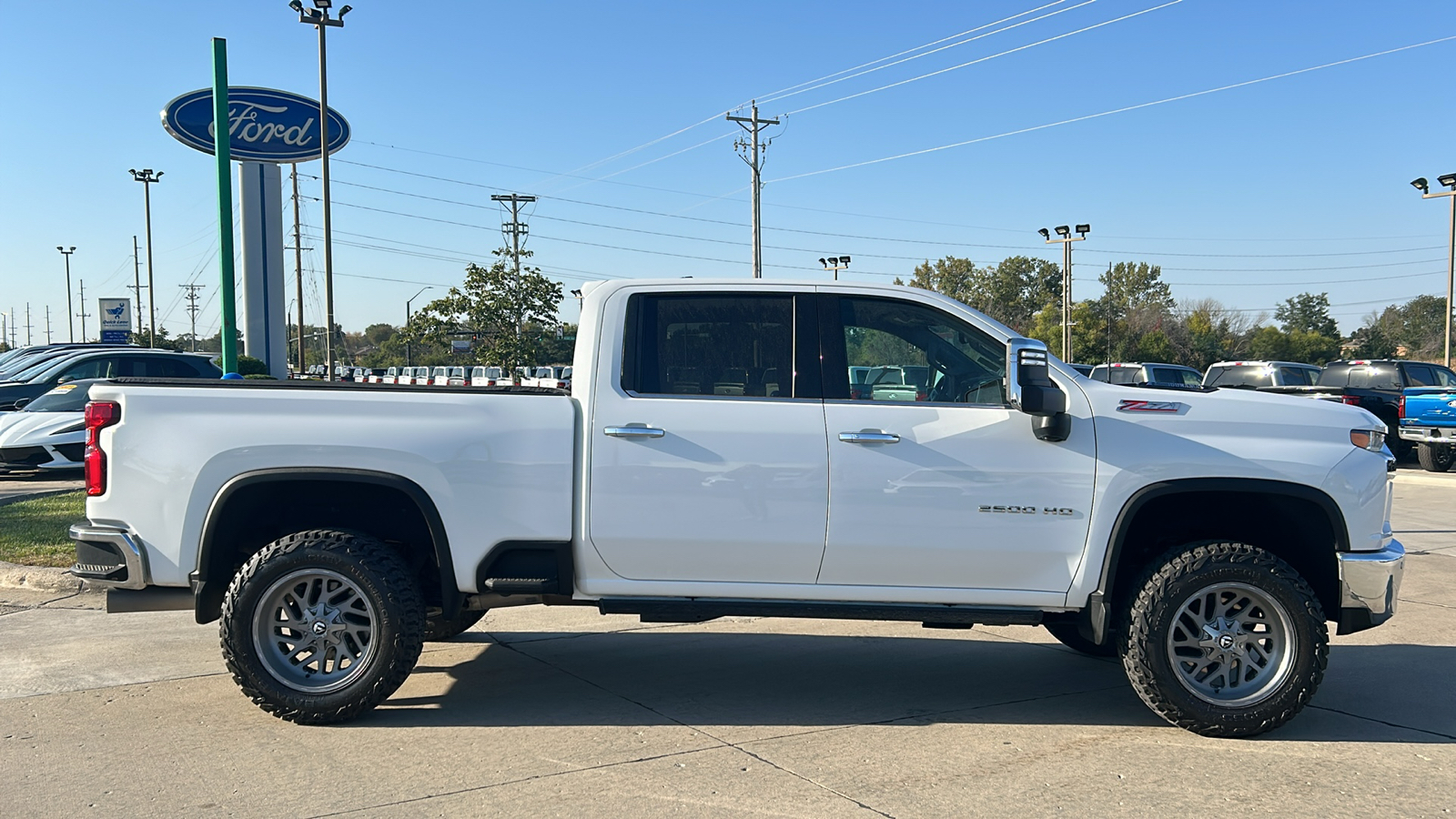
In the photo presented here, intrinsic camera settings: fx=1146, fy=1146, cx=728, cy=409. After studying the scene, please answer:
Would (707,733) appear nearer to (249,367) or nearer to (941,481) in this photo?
(941,481)

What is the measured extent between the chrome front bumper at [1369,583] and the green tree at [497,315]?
41.6 meters

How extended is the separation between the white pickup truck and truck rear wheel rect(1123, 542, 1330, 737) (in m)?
0.01

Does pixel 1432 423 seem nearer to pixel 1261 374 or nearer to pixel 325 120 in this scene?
pixel 1261 374

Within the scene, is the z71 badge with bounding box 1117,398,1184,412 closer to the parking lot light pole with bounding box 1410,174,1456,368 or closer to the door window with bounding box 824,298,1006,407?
the door window with bounding box 824,298,1006,407

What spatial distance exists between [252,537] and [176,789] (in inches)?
56.7

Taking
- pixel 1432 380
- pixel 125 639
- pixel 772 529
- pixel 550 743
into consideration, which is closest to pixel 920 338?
pixel 772 529

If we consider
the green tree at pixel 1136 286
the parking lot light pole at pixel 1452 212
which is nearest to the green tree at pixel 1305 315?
the green tree at pixel 1136 286

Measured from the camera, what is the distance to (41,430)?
48.4ft

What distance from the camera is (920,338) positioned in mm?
5371

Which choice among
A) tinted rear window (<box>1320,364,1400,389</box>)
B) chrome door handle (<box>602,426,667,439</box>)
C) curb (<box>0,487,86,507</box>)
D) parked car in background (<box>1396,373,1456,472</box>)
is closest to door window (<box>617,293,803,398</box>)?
chrome door handle (<box>602,426,667,439</box>)

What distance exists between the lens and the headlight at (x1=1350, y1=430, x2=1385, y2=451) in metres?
5.21

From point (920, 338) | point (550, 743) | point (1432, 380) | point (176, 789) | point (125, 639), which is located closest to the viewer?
point (176, 789)

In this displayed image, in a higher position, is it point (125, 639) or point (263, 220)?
point (263, 220)

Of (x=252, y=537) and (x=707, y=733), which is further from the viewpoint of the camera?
(x=252, y=537)
